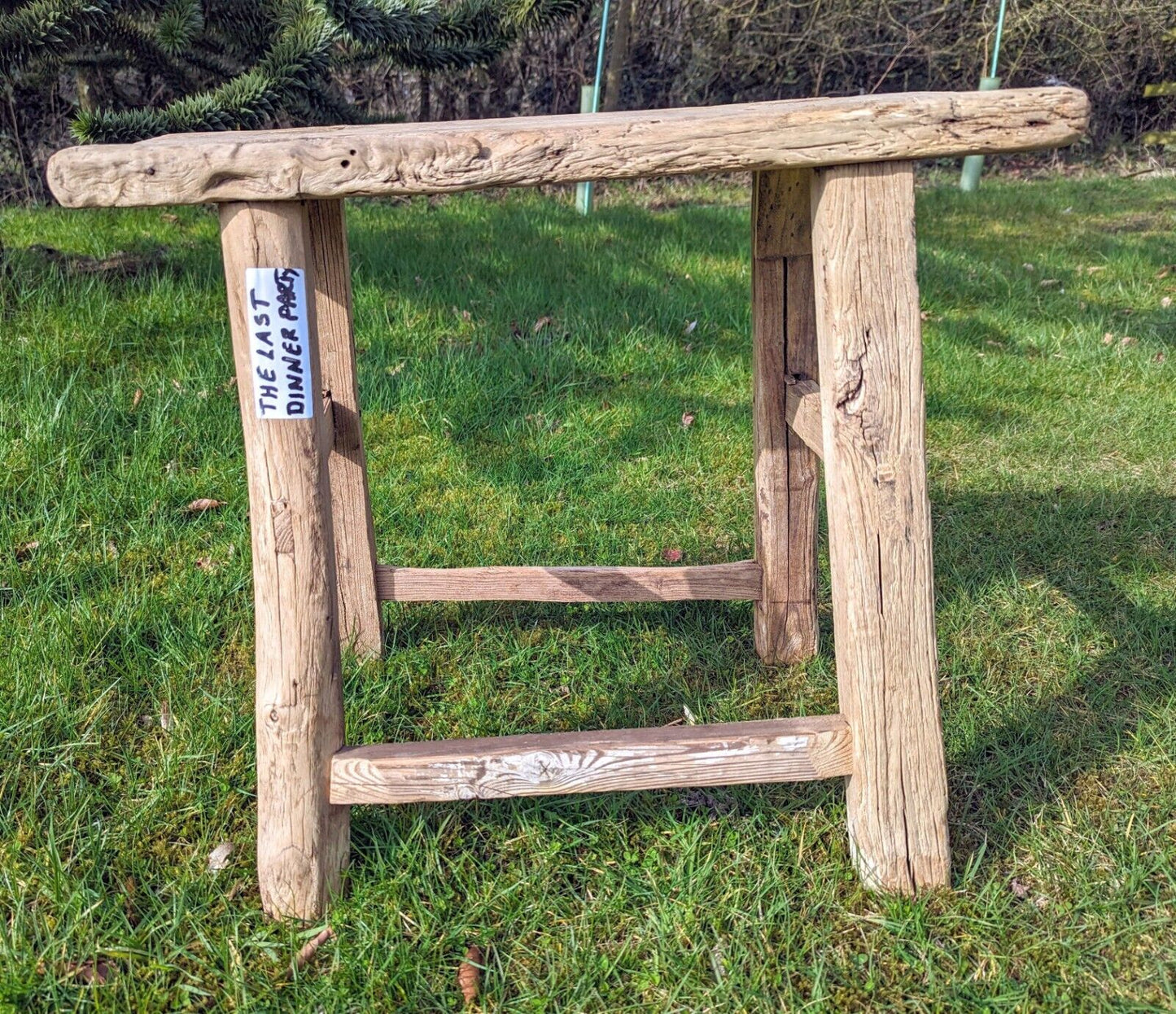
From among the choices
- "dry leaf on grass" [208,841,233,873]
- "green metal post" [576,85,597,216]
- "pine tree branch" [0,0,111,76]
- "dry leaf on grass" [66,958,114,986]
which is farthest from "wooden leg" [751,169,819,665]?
"green metal post" [576,85,597,216]

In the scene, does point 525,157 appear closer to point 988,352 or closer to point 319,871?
point 319,871

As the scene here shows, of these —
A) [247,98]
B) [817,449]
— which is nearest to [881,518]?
[817,449]

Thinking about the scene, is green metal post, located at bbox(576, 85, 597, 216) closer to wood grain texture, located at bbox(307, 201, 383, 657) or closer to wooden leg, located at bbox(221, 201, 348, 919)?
wood grain texture, located at bbox(307, 201, 383, 657)

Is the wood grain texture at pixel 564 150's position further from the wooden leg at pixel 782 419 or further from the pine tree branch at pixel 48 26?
the pine tree branch at pixel 48 26

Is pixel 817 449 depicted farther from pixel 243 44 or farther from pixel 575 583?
pixel 243 44

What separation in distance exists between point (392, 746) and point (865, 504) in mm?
876

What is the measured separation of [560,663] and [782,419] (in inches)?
30.6

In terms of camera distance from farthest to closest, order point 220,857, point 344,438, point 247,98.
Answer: point 247,98
point 344,438
point 220,857

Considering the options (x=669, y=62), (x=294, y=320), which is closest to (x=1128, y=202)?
(x=669, y=62)

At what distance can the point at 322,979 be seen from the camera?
5.25 feet

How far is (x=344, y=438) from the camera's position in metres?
2.27

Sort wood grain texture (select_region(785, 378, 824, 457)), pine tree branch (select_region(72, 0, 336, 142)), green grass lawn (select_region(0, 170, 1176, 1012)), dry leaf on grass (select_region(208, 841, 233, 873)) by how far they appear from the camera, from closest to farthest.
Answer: green grass lawn (select_region(0, 170, 1176, 1012))
dry leaf on grass (select_region(208, 841, 233, 873))
wood grain texture (select_region(785, 378, 824, 457))
pine tree branch (select_region(72, 0, 336, 142))

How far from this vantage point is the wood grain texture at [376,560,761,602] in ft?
7.97

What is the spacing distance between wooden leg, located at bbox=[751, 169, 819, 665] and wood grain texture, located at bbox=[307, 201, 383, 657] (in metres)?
0.88
